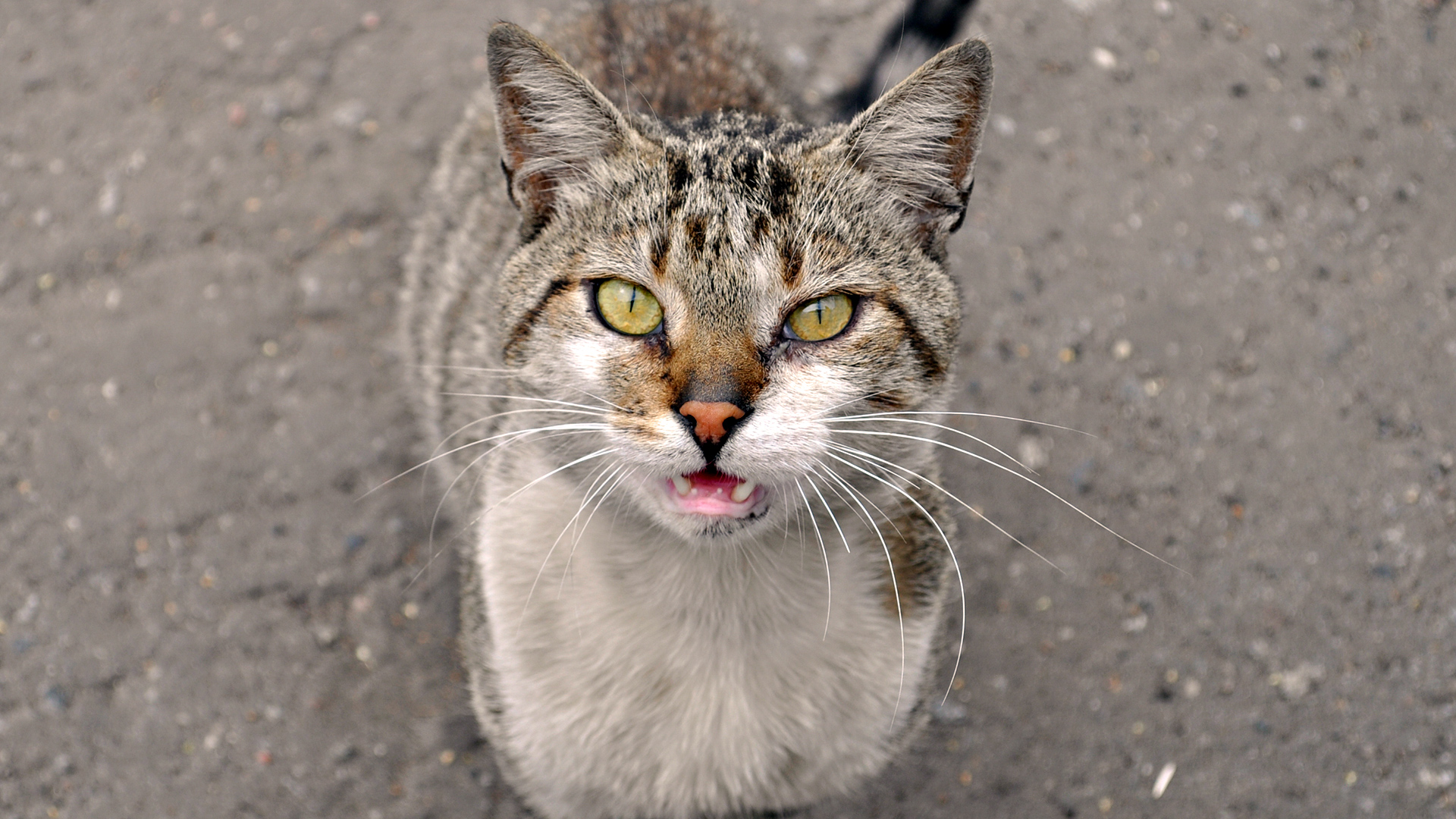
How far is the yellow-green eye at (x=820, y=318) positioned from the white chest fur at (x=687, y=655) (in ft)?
1.66

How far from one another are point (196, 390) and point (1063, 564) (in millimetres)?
3176

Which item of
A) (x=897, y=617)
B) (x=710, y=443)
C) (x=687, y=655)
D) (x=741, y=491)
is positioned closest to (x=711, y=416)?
(x=710, y=443)

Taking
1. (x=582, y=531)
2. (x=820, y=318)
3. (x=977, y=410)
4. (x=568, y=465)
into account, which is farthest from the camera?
(x=977, y=410)

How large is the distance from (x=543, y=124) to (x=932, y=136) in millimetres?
845

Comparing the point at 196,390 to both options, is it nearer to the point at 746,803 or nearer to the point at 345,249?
the point at 345,249

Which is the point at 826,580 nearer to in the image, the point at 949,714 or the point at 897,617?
the point at 897,617

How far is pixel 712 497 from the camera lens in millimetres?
1938

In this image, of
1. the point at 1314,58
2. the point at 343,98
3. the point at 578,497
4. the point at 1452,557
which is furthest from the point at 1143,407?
the point at 343,98

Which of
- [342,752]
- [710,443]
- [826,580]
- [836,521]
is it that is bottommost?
[342,752]

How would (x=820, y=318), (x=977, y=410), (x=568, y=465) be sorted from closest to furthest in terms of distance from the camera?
(x=568, y=465) < (x=820, y=318) < (x=977, y=410)

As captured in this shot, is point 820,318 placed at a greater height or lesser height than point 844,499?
greater

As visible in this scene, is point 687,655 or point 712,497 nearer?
point 712,497

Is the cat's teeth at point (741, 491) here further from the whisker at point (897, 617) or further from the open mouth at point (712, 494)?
the whisker at point (897, 617)

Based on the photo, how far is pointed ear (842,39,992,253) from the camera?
2031 mm
